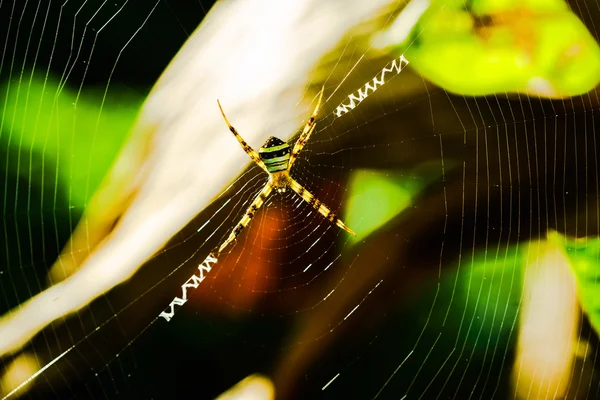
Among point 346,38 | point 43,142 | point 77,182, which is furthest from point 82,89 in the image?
point 346,38

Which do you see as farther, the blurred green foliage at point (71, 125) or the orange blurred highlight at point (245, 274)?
the orange blurred highlight at point (245, 274)

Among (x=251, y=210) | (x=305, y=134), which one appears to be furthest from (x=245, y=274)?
(x=305, y=134)

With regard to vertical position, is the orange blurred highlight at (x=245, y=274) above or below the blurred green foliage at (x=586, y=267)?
above

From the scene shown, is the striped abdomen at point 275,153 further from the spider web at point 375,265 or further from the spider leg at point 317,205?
the spider leg at point 317,205

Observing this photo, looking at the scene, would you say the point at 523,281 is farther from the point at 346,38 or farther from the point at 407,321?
the point at 346,38

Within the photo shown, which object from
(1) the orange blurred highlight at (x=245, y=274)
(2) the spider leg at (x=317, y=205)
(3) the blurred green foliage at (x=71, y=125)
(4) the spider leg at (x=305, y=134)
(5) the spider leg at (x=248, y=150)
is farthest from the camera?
(2) the spider leg at (x=317, y=205)

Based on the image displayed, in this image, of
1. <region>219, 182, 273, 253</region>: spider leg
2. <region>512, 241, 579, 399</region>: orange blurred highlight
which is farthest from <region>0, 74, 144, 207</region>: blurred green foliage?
<region>512, 241, 579, 399</region>: orange blurred highlight

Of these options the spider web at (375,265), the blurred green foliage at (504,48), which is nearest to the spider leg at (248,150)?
the spider web at (375,265)

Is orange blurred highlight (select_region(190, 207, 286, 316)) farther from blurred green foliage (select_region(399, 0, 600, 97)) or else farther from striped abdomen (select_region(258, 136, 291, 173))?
blurred green foliage (select_region(399, 0, 600, 97))
